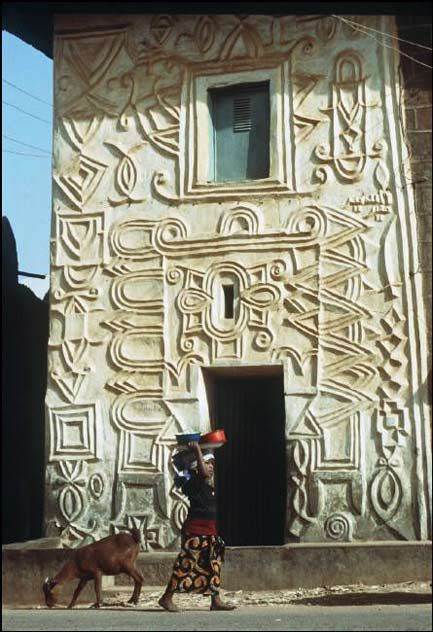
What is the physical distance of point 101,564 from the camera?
11.4 m

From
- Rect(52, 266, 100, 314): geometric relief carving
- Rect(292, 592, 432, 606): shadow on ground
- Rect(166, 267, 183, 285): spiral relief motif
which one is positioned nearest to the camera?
Rect(292, 592, 432, 606): shadow on ground

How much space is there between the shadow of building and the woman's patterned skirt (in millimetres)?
5597

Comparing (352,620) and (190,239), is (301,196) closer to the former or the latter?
(190,239)

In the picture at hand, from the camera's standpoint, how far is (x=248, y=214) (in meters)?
13.9

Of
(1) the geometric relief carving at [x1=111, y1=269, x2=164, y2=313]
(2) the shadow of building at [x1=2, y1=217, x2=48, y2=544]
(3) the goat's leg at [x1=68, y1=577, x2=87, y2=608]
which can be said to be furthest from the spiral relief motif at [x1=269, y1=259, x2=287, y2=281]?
(3) the goat's leg at [x1=68, y1=577, x2=87, y2=608]

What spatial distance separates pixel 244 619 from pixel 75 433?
5.10 m

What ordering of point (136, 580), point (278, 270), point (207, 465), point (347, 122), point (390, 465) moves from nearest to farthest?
point (207, 465) → point (136, 580) → point (390, 465) → point (278, 270) → point (347, 122)

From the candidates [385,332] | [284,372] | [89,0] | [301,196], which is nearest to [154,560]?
[284,372]

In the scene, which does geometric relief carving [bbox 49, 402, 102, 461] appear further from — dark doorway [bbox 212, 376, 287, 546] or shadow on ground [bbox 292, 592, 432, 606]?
shadow on ground [bbox 292, 592, 432, 606]

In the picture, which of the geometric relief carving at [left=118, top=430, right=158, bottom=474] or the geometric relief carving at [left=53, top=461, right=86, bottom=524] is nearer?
the geometric relief carving at [left=118, top=430, right=158, bottom=474]

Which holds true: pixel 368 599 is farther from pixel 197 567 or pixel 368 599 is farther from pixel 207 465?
pixel 207 465

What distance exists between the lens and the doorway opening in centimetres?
1391

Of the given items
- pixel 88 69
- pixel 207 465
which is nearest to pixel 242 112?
pixel 88 69

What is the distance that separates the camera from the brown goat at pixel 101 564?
37.5 feet
